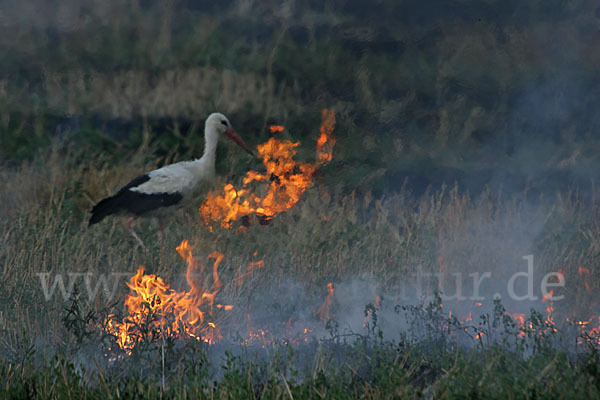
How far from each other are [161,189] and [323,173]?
193cm

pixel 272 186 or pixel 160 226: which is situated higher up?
pixel 272 186

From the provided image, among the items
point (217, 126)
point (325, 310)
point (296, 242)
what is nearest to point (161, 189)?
point (217, 126)

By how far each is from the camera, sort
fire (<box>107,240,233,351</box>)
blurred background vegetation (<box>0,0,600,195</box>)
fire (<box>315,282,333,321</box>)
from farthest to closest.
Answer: blurred background vegetation (<box>0,0,600,195</box>) → fire (<box>315,282,333,321</box>) → fire (<box>107,240,233,351</box>)

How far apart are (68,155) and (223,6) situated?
320cm

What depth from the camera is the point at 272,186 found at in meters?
7.84

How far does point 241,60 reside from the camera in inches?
380

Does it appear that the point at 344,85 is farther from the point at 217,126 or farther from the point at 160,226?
the point at 160,226

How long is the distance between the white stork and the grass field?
0.76 ft

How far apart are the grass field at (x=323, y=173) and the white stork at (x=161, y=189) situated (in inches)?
9.1

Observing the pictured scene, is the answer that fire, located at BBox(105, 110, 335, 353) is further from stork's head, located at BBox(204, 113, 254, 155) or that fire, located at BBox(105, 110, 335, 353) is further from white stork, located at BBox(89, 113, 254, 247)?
stork's head, located at BBox(204, 113, 254, 155)

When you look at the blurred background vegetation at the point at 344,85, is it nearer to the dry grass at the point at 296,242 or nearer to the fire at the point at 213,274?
the fire at the point at 213,274

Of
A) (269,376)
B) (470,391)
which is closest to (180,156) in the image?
(269,376)

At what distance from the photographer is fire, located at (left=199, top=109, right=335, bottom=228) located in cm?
740

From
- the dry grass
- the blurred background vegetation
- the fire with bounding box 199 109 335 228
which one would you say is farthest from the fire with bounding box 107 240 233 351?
the blurred background vegetation
